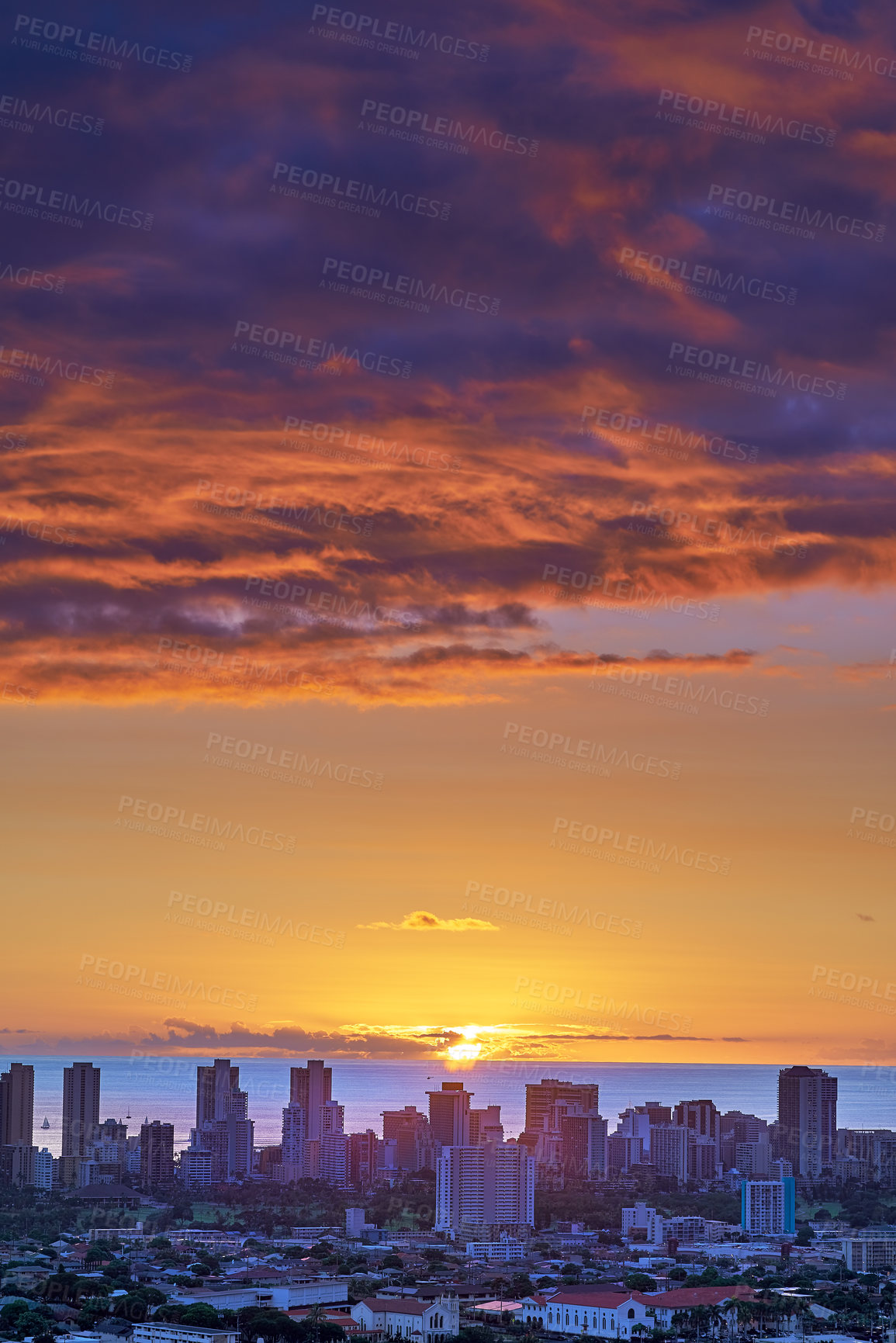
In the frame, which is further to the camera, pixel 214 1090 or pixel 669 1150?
pixel 214 1090

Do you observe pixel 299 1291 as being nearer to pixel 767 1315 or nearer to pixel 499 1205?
pixel 767 1315

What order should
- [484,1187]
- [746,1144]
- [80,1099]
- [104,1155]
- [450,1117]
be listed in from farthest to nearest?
[80,1099] < [746,1144] < [450,1117] < [104,1155] < [484,1187]

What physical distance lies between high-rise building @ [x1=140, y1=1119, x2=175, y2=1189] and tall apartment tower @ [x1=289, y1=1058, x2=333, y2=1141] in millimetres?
4057

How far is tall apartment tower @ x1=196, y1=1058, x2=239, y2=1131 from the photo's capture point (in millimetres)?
45281

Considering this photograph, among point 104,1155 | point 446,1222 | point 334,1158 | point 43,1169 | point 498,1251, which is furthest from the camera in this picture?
point 334,1158

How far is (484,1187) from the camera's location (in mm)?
33938

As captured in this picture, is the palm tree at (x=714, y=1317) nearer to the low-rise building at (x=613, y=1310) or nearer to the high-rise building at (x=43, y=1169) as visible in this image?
the low-rise building at (x=613, y=1310)

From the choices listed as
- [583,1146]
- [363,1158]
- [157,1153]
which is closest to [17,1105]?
[157,1153]

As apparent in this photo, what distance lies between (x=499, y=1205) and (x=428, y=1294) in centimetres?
1268

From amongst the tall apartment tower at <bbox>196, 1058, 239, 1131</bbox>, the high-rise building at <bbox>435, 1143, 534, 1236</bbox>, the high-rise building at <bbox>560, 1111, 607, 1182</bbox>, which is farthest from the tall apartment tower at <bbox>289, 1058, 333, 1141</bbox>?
the high-rise building at <bbox>435, 1143, 534, 1236</bbox>

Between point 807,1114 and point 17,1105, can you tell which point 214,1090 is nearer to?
point 17,1105

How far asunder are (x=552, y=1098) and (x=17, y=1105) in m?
14.9

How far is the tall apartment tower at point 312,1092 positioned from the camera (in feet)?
140

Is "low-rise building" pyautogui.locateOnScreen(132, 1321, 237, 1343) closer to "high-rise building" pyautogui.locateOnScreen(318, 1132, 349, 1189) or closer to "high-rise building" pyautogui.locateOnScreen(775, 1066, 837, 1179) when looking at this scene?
"high-rise building" pyautogui.locateOnScreen(318, 1132, 349, 1189)
